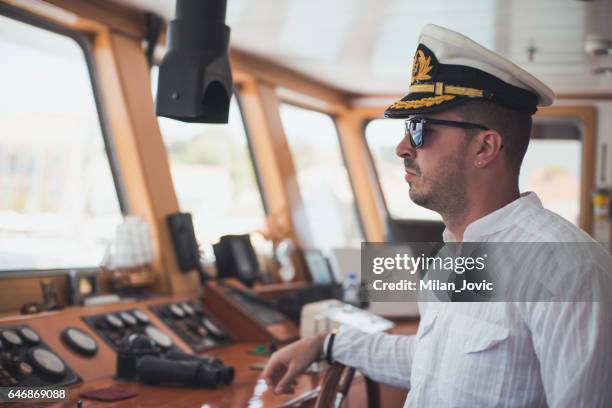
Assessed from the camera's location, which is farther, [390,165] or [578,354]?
[390,165]

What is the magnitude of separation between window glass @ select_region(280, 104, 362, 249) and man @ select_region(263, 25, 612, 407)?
4450mm

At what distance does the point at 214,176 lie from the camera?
539cm

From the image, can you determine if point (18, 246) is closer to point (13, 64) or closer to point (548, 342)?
point (13, 64)

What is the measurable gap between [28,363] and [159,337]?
28.4 inches

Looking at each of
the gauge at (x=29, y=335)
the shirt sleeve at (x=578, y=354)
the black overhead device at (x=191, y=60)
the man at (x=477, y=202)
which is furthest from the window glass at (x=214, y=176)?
the shirt sleeve at (x=578, y=354)

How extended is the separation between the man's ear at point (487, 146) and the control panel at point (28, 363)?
5.25 ft

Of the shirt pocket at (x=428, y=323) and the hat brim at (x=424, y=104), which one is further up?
the hat brim at (x=424, y=104)

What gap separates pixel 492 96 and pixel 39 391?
5.30ft

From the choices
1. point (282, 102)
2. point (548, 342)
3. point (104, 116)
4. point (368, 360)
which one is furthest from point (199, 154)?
point (548, 342)

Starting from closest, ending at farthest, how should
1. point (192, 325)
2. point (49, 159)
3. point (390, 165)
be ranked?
point (192, 325)
point (49, 159)
point (390, 165)

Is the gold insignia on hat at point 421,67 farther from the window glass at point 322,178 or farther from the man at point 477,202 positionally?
the window glass at point 322,178

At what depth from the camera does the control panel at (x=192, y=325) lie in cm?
342

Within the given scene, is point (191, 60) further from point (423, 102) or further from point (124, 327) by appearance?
point (423, 102)

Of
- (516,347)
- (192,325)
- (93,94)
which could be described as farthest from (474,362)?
(93,94)
